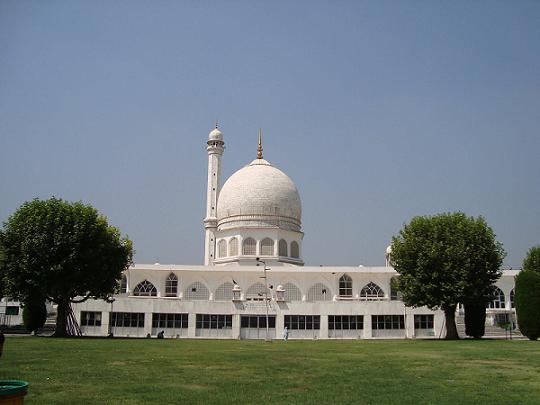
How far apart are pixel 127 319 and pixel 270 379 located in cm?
4141

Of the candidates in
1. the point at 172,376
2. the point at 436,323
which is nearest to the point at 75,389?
the point at 172,376

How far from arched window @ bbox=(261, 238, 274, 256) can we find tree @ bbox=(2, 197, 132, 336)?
26.6m

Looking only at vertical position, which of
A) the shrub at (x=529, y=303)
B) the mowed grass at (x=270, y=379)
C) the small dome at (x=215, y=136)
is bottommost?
the mowed grass at (x=270, y=379)

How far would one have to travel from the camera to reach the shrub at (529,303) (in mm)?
43031

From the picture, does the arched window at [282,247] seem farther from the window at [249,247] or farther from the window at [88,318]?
the window at [88,318]

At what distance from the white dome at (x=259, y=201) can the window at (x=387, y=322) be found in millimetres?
19346

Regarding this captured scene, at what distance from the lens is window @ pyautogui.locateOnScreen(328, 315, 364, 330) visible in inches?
2196

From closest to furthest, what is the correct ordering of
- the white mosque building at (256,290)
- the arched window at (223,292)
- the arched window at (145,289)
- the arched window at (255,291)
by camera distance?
the white mosque building at (256,290)
the arched window at (255,291)
the arched window at (223,292)
the arched window at (145,289)

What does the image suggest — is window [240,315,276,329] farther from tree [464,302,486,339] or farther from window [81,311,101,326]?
tree [464,302,486,339]

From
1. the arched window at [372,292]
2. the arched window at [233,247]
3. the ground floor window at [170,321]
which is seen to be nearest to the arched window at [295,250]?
the arched window at [233,247]

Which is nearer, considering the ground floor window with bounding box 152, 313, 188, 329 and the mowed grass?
the mowed grass

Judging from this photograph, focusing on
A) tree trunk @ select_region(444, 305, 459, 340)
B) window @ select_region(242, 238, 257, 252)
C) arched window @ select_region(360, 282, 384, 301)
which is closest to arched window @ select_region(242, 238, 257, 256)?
window @ select_region(242, 238, 257, 252)

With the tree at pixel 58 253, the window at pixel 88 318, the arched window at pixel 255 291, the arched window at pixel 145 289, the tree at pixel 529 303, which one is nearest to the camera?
the tree at pixel 58 253

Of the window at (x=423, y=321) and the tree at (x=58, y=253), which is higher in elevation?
the tree at (x=58, y=253)
